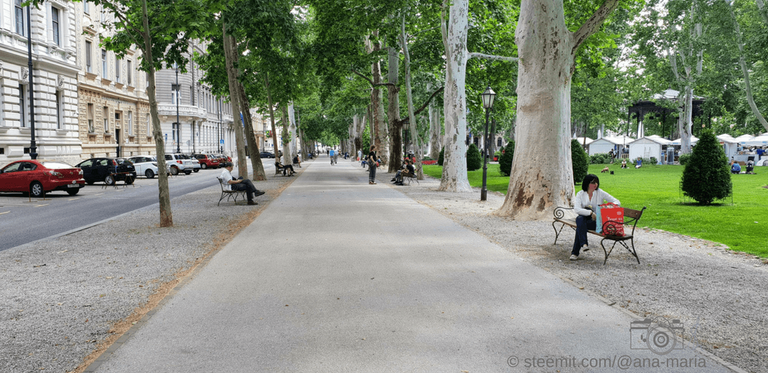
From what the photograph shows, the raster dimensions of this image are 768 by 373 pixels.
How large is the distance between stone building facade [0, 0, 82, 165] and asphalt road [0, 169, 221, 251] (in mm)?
11207

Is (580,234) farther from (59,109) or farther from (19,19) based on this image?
(59,109)

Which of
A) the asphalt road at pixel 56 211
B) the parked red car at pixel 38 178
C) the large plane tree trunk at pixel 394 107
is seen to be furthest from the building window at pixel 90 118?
the large plane tree trunk at pixel 394 107

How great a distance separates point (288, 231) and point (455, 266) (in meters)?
4.36

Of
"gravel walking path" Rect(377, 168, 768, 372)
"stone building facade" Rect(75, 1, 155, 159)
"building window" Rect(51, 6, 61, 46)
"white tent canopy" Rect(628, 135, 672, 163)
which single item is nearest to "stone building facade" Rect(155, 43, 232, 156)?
"stone building facade" Rect(75, 1, 155, 159)

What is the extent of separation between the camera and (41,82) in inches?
1305

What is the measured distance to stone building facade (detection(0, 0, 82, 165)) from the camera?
30.6 meters

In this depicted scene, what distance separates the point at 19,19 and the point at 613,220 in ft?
117

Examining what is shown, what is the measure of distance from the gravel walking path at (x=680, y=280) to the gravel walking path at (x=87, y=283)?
5.17 meters

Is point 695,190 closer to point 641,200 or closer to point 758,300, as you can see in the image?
point 641,200

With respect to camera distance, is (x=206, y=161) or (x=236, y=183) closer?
(x=236, y=183)

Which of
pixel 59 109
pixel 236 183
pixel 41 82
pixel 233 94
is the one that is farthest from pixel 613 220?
pixel 59 109

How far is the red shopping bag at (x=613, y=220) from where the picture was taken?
806 centimetres

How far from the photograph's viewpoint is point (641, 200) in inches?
693

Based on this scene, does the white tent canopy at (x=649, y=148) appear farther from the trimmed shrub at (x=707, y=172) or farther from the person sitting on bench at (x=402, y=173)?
the trimmed shrub at (x=707, y=172)
